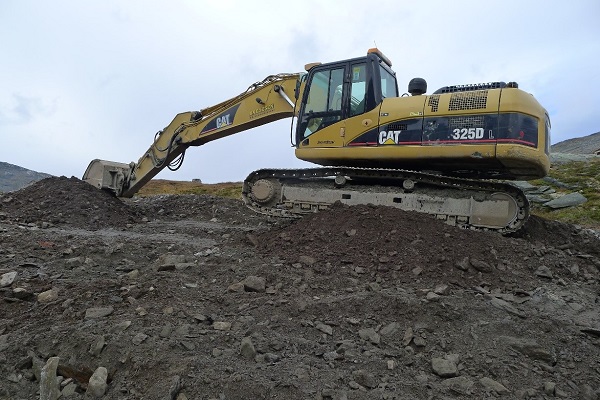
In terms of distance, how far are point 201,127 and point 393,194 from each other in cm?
527

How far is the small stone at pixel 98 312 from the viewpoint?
4.23 m

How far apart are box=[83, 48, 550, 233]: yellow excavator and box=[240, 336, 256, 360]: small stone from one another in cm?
474

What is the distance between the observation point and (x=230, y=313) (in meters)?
4.52

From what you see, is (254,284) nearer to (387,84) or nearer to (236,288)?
(236,288)

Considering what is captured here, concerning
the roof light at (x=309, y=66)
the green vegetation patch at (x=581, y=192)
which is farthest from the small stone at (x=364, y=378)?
the green vegetation patch at (x=581, y=192)

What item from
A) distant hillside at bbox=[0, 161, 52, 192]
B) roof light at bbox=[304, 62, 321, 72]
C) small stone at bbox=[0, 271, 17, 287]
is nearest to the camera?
small stone at bbox=[0, 271, 17, 287]

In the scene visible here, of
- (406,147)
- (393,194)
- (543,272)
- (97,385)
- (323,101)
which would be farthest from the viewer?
(323,101)

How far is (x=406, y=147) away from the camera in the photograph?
7.69 meters

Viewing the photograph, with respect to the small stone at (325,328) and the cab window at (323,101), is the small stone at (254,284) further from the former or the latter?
the cab window at (323,101)

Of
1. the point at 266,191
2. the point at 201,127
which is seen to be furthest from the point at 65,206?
the point at 266,191

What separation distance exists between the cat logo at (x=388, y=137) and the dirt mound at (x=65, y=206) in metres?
5.90

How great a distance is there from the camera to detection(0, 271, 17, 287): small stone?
198 inches

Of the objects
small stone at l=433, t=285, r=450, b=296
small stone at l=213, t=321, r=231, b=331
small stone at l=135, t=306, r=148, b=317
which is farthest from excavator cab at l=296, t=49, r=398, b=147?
small stone at l=135, t=306, r=148, b=317

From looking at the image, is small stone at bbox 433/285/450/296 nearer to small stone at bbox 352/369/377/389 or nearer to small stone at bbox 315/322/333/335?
small stone at bbox 315/322/333/335
